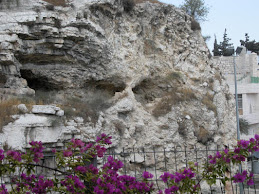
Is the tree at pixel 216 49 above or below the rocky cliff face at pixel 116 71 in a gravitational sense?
above

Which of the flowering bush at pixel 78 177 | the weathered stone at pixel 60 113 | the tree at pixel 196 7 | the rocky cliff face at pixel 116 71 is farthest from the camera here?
the tree at pixel 196 7

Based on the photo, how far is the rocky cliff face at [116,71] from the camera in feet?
34.1

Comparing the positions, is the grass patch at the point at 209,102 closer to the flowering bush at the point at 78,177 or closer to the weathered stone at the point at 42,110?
the weathered stone at the point at 42,110

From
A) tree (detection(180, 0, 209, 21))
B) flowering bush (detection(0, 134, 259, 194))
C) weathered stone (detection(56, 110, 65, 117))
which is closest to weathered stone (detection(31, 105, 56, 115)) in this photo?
weathered stone (detection(56, 110, 65, 117))

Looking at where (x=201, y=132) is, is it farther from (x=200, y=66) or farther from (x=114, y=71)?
(x=114, y=71)

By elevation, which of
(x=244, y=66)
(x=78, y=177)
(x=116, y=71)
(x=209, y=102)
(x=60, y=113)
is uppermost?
(x=244, y=66)

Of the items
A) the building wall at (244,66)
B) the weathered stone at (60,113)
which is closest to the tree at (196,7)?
the building wall at (244,66)

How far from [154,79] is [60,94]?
414 cm

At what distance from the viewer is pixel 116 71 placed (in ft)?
39.8

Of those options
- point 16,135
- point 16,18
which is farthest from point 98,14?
point 16,135

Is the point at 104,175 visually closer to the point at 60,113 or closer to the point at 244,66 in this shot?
the point at 60,113

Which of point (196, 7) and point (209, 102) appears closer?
point (209, 102)

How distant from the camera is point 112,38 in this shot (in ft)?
40.0

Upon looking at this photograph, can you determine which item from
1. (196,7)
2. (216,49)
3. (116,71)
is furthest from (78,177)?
(216,49)
